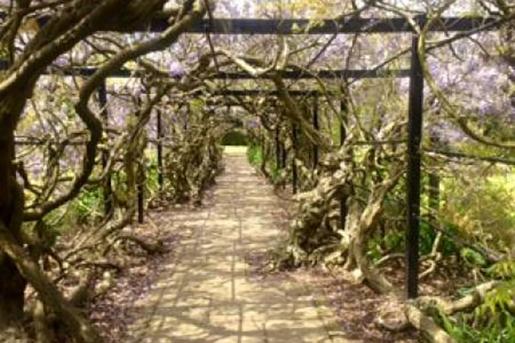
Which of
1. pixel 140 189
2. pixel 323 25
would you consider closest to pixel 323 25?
pixel 323 25

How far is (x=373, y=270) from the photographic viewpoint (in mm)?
5340

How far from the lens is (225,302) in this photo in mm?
5023

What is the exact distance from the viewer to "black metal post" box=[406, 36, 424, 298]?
4.59m

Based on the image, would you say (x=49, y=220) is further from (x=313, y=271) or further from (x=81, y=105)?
(x=81, y=105)

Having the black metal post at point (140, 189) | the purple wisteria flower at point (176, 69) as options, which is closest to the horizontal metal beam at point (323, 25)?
the purple wisteria flower at point (176, 69)

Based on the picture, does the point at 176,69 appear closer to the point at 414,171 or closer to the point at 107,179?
the point at 107,179

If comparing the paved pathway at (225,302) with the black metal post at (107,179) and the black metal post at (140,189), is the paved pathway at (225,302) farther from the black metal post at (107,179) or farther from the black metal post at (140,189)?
the black metal post at (107,179)

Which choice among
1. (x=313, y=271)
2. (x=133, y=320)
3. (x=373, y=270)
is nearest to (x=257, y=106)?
(x=313, y=271)

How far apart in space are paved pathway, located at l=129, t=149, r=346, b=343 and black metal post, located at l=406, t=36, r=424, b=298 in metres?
0.67

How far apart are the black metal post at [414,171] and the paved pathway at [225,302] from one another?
67 centimetres

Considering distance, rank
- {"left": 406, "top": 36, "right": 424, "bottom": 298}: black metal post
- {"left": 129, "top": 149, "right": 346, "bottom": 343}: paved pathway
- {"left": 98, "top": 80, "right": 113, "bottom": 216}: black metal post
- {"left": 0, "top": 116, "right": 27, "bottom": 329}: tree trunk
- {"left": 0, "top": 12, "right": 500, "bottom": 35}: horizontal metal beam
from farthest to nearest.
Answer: {"left": 98, "top": 80, "right": 113, "bottom": 216}: black metal post, {"left": 0, "top": 12, "right": 500, "bottom": 35}: horizontal metal beam, {"left": 406, "top": 36, "right": 424, "bottom": 298}: black metal post, {"left": 129, "top": 149, "right": 346, "bottom": 343}: paved pathway, {"left": 0, "top": 116, "right": 27, "bottom": 329}: tree trunk

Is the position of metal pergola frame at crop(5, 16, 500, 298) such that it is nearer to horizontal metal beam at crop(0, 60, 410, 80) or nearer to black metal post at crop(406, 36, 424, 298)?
black metal post at crop(406, 36, 424, 298)

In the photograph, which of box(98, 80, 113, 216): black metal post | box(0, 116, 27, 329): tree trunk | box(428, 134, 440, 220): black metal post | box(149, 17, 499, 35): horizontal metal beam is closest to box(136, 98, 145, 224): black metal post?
box(98, 80, 113, 216): black metal post

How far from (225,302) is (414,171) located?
1.75 meters
